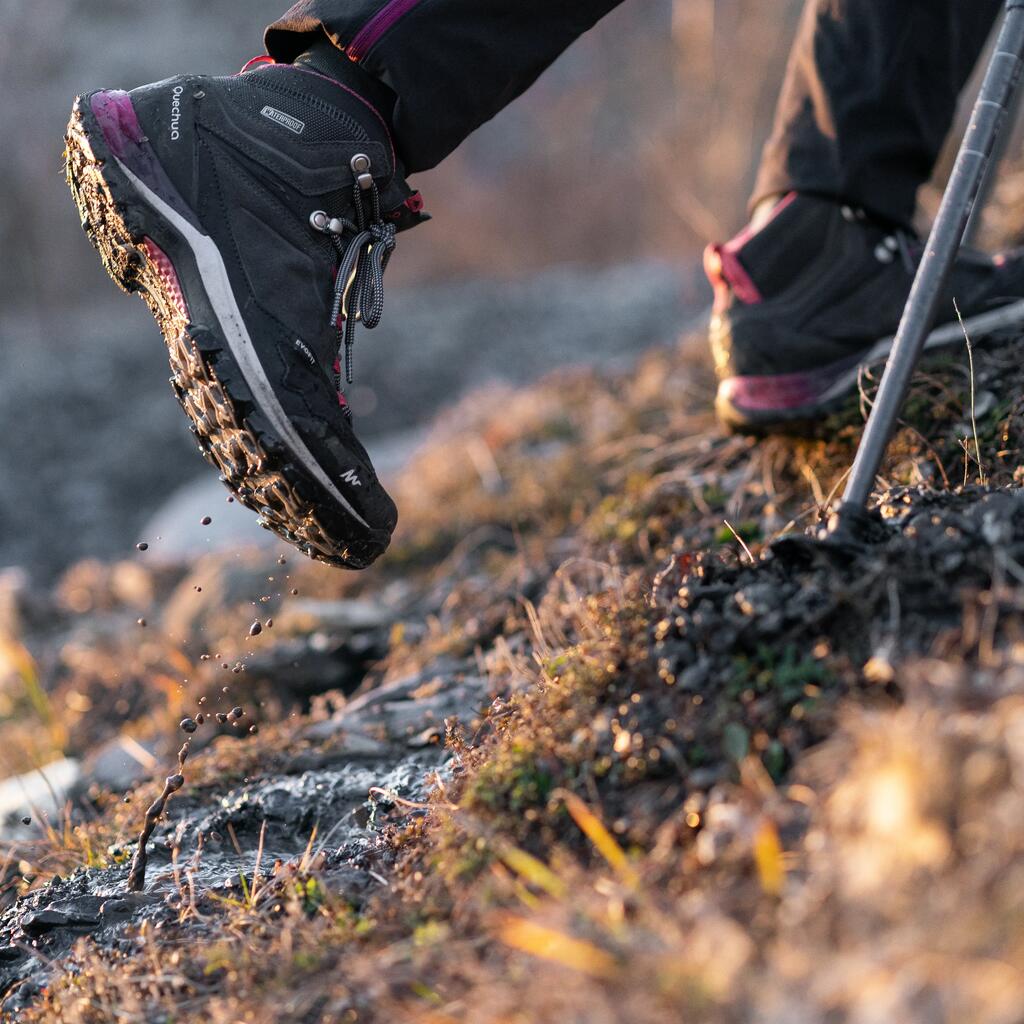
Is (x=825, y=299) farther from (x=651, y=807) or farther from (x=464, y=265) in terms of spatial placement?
(x=464, y=265)

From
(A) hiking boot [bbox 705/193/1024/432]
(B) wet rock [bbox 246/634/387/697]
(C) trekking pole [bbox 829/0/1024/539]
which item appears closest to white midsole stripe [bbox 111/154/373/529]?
(C) trekking pole [bbox 829/0/1024/539]

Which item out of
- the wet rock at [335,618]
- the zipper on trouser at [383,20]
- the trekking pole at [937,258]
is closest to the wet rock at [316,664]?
the wet rock at [335,618]

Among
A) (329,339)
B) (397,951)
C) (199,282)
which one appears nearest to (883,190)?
(329,339)

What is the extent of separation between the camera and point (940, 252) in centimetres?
170

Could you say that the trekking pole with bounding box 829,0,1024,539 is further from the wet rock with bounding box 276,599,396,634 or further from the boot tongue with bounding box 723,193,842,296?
the wet rock with bounding box 276,599,396,634

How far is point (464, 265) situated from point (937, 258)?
1356 cm

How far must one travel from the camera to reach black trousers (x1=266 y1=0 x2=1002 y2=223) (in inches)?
79.5

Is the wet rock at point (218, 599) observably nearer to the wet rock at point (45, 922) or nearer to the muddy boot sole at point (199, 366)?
the muddy boot sole at point (199, 366)

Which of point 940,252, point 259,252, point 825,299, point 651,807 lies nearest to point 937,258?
point 940,252

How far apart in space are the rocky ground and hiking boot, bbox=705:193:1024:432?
9 centimetres

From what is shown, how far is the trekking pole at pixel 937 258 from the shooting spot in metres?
1.61

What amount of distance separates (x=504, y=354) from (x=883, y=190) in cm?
823

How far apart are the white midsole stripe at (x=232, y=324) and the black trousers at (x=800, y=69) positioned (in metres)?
0.45

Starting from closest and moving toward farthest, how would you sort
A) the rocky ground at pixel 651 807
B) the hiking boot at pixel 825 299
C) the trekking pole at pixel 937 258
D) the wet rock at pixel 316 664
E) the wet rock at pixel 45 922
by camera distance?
the rocky ground at pixel 651 807
the trekking pole at pixel 937 258
the wet rock at pixel 45 922
the hiking boot at pixel 825 299
the wet rock at pixel 316 664
